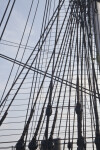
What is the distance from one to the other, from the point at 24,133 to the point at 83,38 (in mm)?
2540

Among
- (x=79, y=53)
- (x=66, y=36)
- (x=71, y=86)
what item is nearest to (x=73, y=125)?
(x=71, y=86)

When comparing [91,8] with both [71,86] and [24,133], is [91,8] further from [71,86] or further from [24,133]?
[24,133]

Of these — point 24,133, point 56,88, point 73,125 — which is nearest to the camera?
point 24,133

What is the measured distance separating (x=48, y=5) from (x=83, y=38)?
4.13 ft

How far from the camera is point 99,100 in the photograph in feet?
13.8

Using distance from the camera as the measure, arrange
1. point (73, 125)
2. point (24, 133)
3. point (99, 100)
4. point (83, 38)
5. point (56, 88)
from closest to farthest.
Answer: point (24, 133) → point (99, 100) → point (73, 125) → point (83, 38) → point (56, 88)

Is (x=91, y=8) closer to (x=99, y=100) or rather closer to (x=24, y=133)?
(x=99, y=100)

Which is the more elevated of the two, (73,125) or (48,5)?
(48,5)

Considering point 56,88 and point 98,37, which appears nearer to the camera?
point 98,37

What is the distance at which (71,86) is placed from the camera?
4.72 metres

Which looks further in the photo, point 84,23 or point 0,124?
point 84,23

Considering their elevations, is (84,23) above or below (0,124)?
above

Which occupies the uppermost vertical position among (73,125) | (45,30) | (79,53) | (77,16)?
(77,16)

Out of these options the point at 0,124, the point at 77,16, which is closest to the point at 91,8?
the point at 77,16
